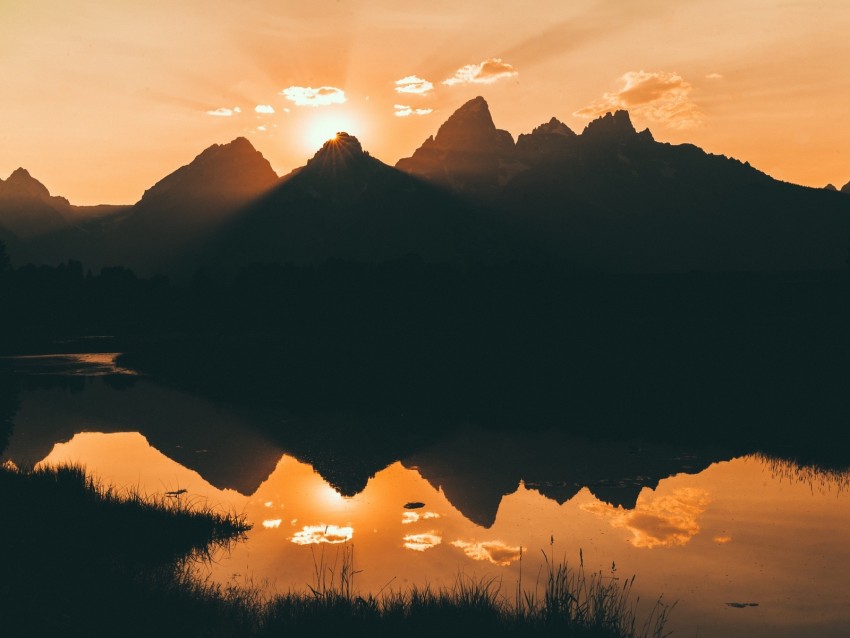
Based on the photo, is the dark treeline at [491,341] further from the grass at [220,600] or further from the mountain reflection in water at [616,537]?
the grass at [220,600]

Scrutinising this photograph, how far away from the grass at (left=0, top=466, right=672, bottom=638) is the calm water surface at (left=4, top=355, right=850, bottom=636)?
3.31 ft

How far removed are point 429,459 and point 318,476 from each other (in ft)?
18.7

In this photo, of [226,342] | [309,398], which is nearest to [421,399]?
[309,398]

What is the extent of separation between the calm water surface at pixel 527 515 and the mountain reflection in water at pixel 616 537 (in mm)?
77

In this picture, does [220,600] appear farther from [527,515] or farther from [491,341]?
[491,341]

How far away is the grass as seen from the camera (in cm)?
1422

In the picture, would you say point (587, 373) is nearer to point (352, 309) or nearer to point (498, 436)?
point (498, 436)

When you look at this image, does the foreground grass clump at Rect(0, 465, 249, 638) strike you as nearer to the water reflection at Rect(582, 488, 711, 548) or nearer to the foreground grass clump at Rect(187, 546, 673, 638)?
the foreground grass clump at Rect(187, 546, 673, 638)

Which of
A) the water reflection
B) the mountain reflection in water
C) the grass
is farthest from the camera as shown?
the water reflection

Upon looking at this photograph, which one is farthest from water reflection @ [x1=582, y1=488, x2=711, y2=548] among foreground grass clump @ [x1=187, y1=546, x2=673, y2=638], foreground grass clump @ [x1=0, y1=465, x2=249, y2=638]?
foreground grass clump @ [x1=0, y1=465, x2=249, y2=638]

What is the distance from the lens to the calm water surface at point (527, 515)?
18.3 meters

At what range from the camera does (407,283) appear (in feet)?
468

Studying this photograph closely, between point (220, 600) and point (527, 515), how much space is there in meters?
11.8

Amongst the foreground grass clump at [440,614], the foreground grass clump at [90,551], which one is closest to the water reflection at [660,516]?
the foreground grass clump at [440,614]
